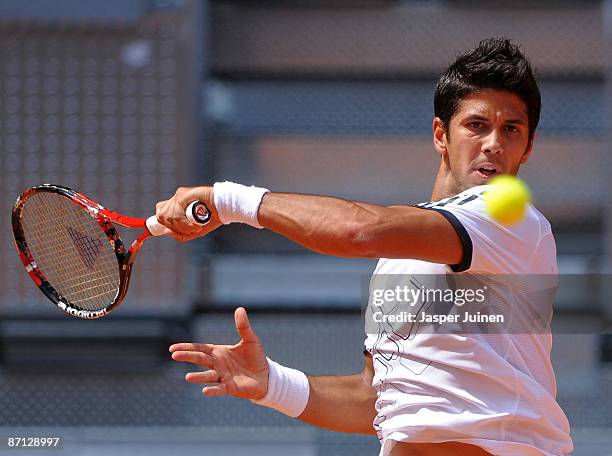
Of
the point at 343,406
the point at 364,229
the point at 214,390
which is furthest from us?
the point at 343,406

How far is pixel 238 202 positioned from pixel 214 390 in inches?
15.5

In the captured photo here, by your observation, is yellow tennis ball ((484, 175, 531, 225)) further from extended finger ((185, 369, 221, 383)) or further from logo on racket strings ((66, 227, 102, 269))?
logo on racket strings ((66, 227, 102, 269))

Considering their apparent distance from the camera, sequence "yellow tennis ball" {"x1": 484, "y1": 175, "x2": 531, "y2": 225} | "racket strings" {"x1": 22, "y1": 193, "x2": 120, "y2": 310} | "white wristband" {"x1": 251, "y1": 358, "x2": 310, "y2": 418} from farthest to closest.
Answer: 1. "racket strings" {"x1": 22, "y1": 193, "x2": 120, "y2": 310}
2. "white wristband" {"x1": 251, "y1": 358, "x2": 310, "y2": 418}
3. "yellow tennis ball" {"x1": 484, "y1": 175, "x2": 531, "y2": 225}

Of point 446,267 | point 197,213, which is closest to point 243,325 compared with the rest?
point 197,213

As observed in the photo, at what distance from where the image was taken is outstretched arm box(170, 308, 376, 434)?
193cm

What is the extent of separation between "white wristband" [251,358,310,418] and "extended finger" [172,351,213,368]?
0.51 feet

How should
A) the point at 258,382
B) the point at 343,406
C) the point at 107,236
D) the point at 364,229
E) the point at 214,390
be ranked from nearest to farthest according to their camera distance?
1. the point at 364,229
2. the point at 214,390
3. the point at 258,382
4. the point at 343,406
5. the point at 107,236

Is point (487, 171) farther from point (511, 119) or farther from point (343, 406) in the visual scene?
point (343, 406)

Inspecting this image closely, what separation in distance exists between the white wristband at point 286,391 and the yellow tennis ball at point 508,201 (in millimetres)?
613

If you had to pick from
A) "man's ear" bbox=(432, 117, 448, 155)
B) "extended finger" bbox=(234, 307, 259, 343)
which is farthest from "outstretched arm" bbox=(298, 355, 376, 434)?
"man's ear" bbox=(432, 117, 448, 155)

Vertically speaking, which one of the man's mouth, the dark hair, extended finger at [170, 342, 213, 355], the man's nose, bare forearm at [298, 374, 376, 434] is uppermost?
the dark hair

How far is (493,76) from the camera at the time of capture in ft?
6.44

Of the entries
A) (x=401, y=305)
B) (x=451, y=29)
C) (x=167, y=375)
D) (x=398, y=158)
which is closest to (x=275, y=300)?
(x=167, y=375)

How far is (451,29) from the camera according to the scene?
4.35m
